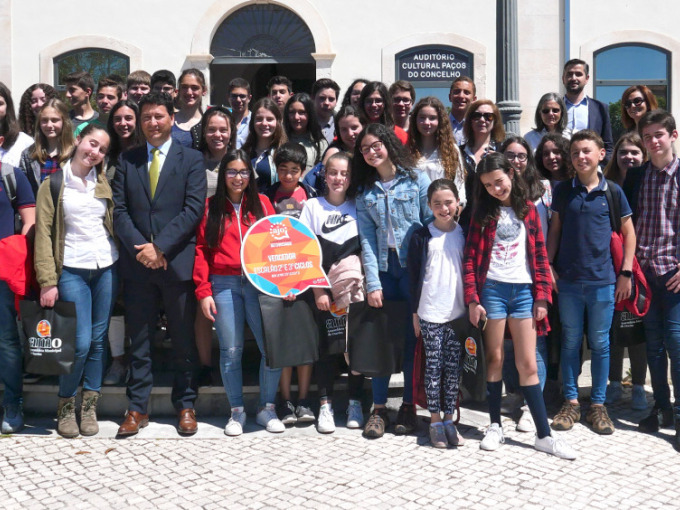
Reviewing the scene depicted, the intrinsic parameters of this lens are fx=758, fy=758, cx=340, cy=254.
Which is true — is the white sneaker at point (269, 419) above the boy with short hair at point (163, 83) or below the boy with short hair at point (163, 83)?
below

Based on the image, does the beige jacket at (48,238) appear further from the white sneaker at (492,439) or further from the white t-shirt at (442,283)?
the white sneaker at (492,439)

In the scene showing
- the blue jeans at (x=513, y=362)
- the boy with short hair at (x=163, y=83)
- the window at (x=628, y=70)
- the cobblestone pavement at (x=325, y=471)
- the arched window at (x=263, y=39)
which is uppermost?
the arched window at (x=263, y=39)

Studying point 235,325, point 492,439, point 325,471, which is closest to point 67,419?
point 235,325

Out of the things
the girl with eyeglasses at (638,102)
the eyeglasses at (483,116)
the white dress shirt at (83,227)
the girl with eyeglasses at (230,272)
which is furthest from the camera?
the girl with eyeglasses at (638,102)

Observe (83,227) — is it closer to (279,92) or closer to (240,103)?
(240,103)

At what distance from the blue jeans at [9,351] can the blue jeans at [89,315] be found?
0.34 m

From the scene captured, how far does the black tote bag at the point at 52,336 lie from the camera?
198 inches

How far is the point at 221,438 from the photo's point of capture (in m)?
5.15

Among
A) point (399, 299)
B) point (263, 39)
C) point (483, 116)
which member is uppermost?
point (263, 39)

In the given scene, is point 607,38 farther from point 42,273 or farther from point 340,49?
point 42,273

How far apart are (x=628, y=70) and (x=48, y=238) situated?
10.5 metres

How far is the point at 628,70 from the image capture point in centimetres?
1254

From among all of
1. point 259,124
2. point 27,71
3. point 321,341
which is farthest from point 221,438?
point 27,71

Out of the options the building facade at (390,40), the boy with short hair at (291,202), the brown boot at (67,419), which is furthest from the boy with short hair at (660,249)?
the building facade at (390,40)
